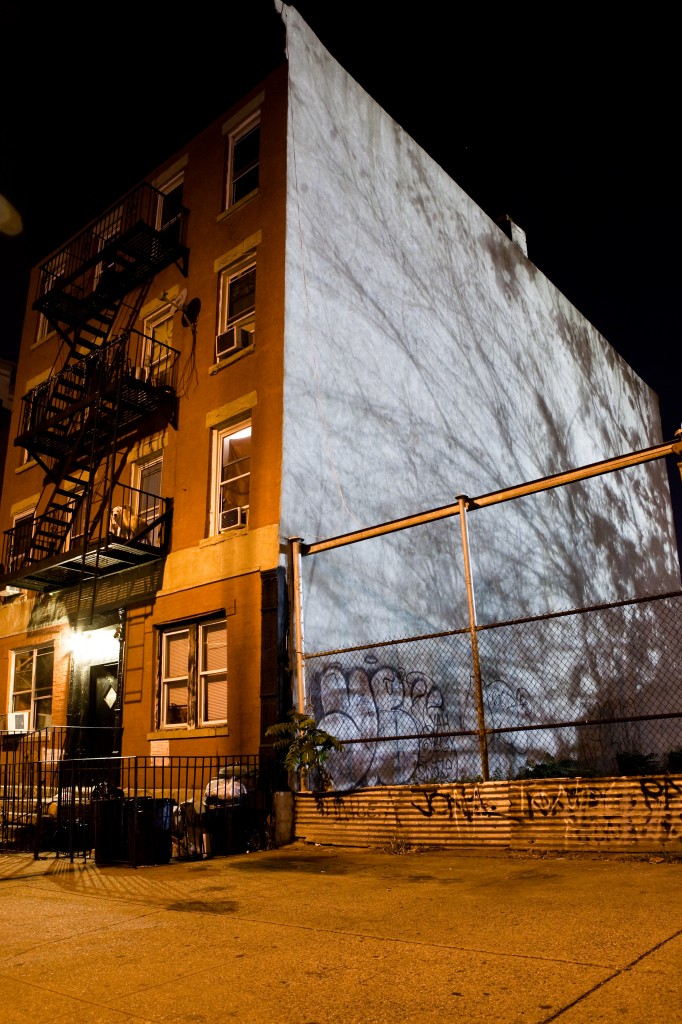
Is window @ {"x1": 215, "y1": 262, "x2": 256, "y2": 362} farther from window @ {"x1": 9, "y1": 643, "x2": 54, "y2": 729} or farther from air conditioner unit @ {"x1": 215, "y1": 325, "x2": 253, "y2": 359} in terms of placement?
window @ {"x1": 9, "y1": 643, "x2": 54, "y2": 729}

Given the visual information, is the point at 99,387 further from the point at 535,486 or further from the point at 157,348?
the point at 535,486

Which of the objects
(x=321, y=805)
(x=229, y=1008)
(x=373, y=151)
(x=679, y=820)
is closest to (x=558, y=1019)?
(x=229, y=1008)

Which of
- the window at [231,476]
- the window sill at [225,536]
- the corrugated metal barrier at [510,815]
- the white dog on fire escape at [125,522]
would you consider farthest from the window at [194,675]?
the corrugated metal barrier at [510,815]

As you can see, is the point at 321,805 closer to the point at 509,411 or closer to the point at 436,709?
the point at 436,709

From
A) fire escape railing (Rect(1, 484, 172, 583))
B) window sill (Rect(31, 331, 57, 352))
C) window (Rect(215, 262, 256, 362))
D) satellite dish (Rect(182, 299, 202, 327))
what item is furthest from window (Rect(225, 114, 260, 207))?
fire escape railing (Rect(1, 484, 172, 583))

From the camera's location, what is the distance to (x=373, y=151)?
17078 mm

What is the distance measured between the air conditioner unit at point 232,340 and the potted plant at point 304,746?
6847 millimetres

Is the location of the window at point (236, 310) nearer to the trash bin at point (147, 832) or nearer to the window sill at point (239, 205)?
the window sill at point (239, 205)

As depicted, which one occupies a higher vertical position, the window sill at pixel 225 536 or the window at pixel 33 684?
the window sill at pixel 225 536

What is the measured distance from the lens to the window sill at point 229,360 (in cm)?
1377

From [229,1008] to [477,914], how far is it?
2.11 meters

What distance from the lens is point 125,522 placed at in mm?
14258

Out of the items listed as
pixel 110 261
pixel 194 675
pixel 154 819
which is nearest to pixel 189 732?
pixel 194 675

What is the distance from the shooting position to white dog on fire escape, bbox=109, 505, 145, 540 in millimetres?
14195
